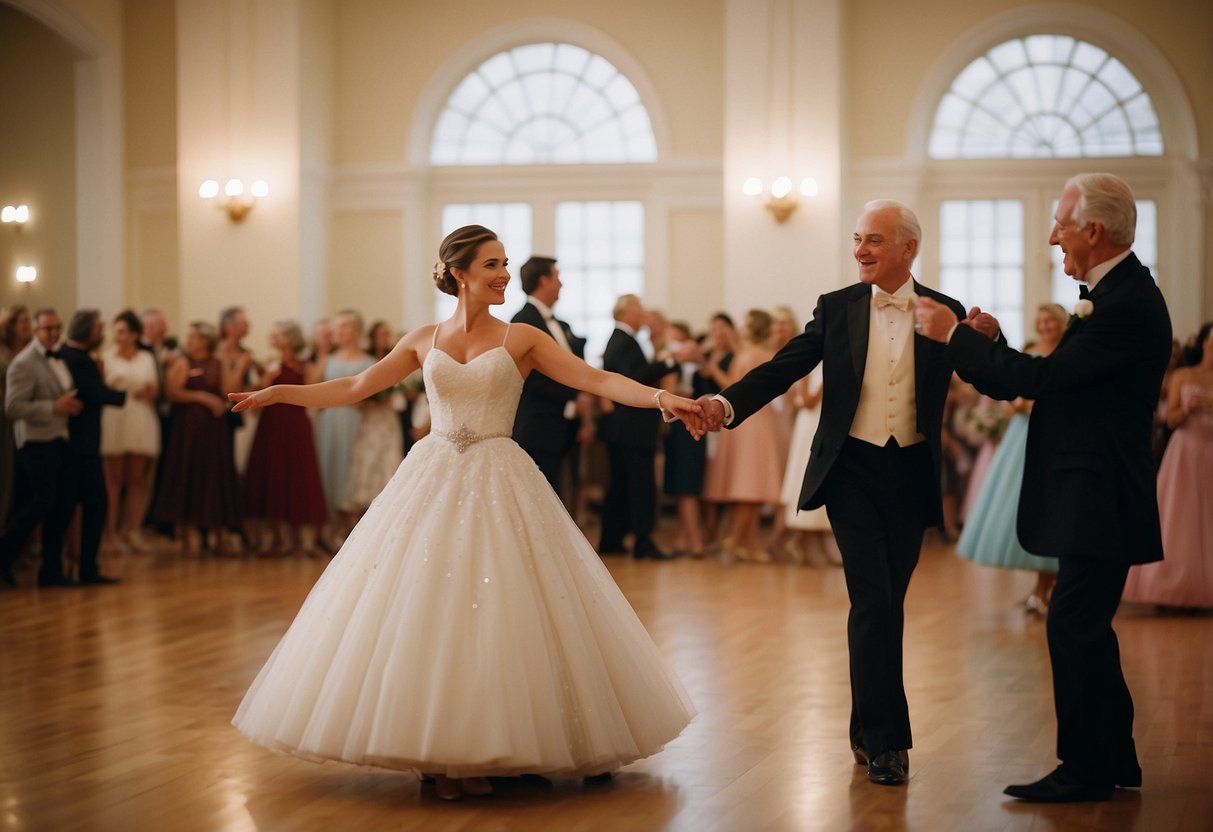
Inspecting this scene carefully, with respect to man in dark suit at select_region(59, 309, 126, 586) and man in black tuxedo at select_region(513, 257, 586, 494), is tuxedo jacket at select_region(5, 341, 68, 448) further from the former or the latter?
man in black tuxedo at select_region(513, 257, 586, 494)

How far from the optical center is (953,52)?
41.8 feet

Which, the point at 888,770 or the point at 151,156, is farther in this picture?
the point at 151,156

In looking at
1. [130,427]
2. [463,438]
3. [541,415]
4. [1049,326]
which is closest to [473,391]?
[463,438]

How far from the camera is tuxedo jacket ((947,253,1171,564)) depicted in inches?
142

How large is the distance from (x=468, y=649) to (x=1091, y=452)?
163cm

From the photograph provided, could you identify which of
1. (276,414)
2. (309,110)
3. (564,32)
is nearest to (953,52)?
(564,32)

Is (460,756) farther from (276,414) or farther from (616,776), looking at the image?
(276,414)

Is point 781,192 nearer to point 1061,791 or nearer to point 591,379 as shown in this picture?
point 591,379

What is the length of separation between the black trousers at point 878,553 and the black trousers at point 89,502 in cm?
542

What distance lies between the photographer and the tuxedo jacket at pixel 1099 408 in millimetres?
3600

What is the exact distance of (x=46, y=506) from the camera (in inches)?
317

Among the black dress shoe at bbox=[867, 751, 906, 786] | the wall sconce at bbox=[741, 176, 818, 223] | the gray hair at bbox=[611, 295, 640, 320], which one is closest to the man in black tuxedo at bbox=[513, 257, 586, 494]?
the gray hair at bbox=[611, 295, 640, 320]

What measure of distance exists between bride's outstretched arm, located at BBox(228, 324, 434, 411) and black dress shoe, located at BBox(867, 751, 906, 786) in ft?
5.54

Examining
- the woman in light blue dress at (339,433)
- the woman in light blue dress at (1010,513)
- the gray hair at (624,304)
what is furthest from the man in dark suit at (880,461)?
the woman in light blue dress at (339,433)
